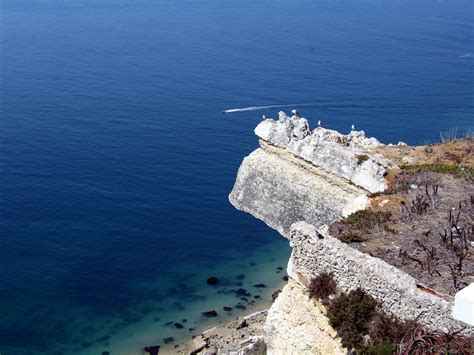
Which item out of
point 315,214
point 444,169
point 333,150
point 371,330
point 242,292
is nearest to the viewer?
point 371,330

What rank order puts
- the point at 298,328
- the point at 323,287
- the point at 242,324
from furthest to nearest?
1. the point at 242,324
2. the point at 298,328
3. the point at 323,287

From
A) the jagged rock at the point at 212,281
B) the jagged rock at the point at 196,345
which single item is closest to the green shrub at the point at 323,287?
the jagged rock at the point at 196,345

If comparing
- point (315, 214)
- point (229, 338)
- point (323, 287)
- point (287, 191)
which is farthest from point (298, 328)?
point (287, 191)

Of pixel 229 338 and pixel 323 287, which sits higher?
pixel 323 287

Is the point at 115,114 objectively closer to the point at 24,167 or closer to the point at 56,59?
the point at 24,167

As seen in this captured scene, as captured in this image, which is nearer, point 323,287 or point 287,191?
point 323,287

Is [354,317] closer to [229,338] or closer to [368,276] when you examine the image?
[368,276]
